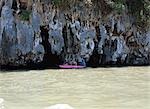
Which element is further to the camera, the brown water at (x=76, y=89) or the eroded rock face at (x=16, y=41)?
the eroded rock face at (x=16, y=41)

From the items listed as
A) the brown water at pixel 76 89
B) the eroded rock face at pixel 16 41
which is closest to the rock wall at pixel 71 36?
the eroded rock face at pixel 16 41

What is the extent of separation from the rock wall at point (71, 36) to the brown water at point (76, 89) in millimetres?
1902

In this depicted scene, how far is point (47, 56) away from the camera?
20125 millimetres

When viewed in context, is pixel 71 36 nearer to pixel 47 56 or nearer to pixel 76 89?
pixel 47 56

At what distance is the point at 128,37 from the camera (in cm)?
2183

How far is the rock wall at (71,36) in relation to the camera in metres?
18.6

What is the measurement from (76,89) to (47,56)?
26.1ft

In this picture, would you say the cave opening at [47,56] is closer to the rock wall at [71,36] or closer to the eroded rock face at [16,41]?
the rock wall at [71,36]

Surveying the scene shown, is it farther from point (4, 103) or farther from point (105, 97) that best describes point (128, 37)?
point (4, 103)

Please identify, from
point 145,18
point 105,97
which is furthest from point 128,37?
point 105,97

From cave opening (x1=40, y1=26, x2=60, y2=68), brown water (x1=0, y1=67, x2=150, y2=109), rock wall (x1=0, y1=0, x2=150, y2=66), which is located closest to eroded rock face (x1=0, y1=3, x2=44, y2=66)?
rock wall (x1=0, y1=0, x2=150, y2=66)

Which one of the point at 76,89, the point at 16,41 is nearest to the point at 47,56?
the point at 16,41

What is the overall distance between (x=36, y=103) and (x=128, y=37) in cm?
1262

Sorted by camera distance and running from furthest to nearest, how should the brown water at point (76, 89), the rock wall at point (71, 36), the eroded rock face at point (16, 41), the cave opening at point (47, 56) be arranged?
the cave opening at point (47, 56)
the rock wall at point (71, 36)
the eroded rock face at point (16, 41)
the brown water at point (76, 89)
